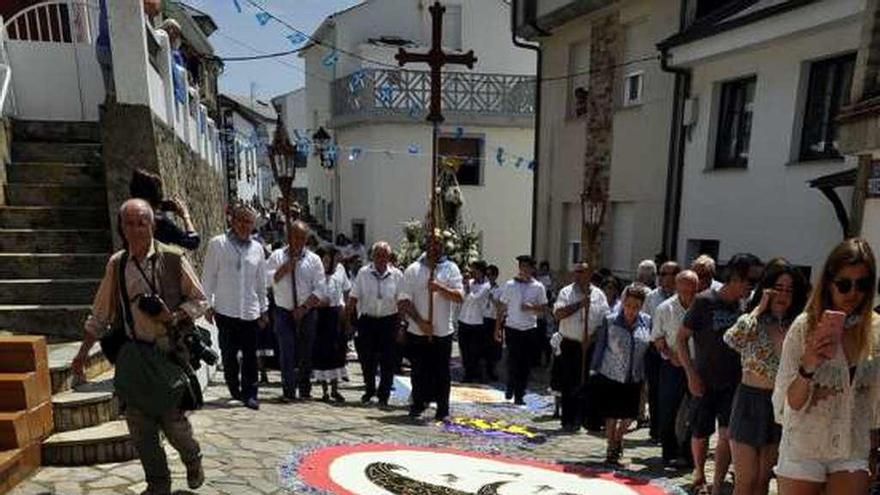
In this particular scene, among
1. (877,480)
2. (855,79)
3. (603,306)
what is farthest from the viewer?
(603,306)

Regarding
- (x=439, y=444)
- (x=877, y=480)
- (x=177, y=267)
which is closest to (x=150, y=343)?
(x=177, y=267)

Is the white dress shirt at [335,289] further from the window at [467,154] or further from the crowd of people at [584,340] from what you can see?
the window at [467,154]

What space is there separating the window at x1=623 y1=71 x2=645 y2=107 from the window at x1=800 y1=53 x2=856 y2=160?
12.1ft

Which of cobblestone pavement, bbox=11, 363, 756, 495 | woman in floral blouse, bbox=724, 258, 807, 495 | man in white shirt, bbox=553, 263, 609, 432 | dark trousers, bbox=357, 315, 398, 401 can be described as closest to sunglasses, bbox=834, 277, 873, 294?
woman in floral blouse, bbox=724, 258, 807, 495

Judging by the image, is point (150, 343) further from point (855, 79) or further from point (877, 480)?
point (855, 79)

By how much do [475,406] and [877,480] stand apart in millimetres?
4902

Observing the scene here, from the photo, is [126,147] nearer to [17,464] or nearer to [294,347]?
[294,347]

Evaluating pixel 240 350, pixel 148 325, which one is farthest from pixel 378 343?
pixel 148 325

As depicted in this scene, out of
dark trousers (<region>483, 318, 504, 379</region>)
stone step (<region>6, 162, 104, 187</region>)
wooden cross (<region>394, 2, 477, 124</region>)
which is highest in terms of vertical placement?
wooden cross (<region>394, 2, 477, 124</region>)

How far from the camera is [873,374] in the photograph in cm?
294

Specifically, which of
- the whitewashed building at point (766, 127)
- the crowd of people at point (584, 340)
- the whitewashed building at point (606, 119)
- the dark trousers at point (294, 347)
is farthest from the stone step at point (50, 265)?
the whitewashed building at point (606, 119)

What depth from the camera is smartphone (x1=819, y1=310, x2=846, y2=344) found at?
2668 millimetres

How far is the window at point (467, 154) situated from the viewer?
22875 millimetres

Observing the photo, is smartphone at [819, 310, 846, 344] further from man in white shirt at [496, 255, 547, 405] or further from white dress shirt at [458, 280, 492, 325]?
white dress shirt at [458, 280, 492, 325]
